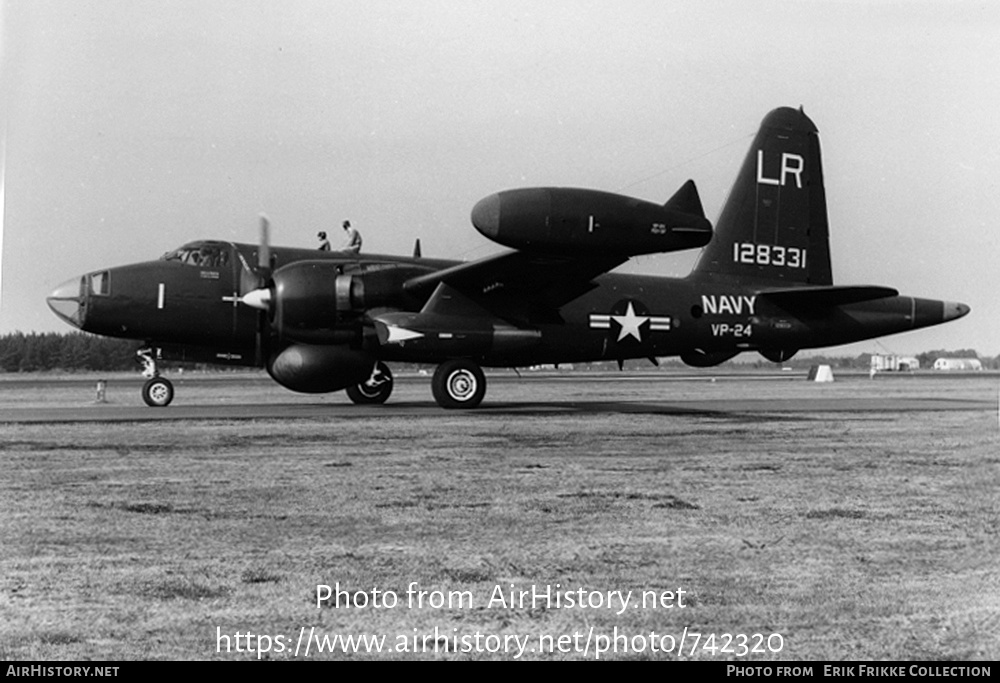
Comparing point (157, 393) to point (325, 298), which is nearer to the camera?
point (325, 298)

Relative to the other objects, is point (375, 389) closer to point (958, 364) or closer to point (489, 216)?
point (489, 216)

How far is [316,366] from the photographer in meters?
18.7

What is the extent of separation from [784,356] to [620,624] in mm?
17102

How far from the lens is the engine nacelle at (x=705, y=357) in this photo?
70.6 ft

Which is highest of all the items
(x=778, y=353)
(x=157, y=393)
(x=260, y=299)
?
(x=260, y=299)

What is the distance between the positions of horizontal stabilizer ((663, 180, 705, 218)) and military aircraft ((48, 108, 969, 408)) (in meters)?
0.02

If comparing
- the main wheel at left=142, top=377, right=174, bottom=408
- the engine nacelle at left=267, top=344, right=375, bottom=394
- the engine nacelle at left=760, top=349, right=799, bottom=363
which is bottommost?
the main wheel at left=142, top=377, right=174, bottom=408

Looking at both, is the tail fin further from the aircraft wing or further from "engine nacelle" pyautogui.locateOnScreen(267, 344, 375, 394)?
"engine nacelle" pyautogui.locateOnScreen(267, 344, 375, 394)

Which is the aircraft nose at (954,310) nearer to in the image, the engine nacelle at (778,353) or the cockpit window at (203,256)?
the engine nacelle at (778,353)

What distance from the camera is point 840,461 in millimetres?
11562

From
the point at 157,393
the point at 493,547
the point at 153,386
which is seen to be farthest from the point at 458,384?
the point at 493,547

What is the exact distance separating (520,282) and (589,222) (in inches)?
157

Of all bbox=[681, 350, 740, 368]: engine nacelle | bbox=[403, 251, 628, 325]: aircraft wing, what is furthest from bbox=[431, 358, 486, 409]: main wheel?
bbox=[681, 350, 740, 368]: engine nacelle

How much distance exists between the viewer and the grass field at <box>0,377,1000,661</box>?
505cm
